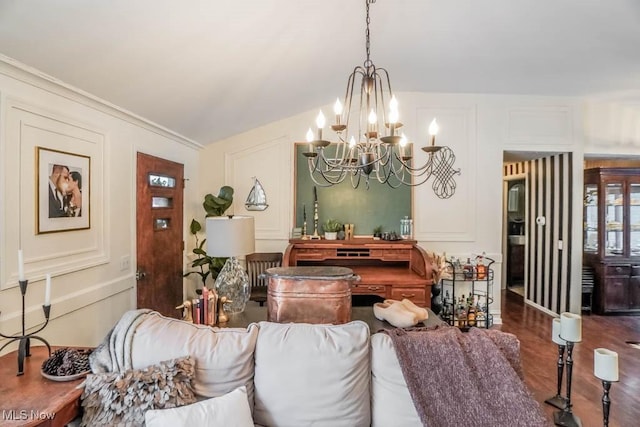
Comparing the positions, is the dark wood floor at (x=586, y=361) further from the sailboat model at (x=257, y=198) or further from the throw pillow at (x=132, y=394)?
the sailboat model at (x=257, y=198)

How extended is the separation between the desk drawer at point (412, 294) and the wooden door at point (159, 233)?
2.30 metres

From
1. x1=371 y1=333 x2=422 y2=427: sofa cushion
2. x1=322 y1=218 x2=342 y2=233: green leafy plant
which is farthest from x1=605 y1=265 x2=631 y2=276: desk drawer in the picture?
x1=371 y1=333 x2=422 y2=427: sofa cushion

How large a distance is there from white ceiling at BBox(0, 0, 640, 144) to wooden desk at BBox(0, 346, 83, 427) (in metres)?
1.50

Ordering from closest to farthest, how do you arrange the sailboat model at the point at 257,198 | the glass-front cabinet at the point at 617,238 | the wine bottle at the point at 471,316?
the wine bottle at the point at 471,316, the sailboat model at the point at 257,198, the glass-front cabinet at the point at 617,238

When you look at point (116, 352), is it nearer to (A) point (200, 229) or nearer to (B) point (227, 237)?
(B) point (227, 237)

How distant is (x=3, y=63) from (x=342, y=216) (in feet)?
11.5

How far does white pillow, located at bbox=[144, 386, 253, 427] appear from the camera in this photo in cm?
135

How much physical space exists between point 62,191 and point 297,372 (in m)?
1.89

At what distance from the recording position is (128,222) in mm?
3072

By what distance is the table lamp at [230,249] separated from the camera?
2404 millimetres

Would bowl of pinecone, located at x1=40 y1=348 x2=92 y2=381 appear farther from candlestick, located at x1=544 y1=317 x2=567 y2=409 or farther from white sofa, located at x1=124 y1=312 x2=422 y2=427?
candlestick, located at x1=544 y1=317 x2=567 y2=409

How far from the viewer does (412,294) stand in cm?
354

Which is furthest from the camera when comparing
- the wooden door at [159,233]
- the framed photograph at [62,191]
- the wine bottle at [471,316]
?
A: the wine bottle at [471,316]
